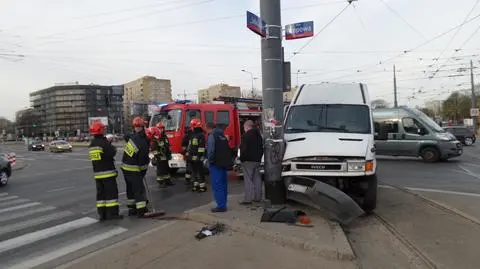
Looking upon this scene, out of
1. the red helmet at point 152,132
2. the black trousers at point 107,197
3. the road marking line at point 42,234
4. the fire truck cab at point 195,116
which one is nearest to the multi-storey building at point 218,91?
the fire truck cab at point 195,116

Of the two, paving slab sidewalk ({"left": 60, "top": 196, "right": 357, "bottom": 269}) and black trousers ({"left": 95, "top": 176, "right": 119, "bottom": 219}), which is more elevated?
black trousers ({"left": 95, "top": 176, "right": 119, "bottom": 219})

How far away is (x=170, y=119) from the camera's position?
611 inches

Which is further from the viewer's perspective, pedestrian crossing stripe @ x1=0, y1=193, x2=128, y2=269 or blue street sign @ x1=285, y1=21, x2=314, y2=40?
blue street sign @ x1=285, y1=21, x2=314, y2=40

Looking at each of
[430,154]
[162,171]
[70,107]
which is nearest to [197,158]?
[162,171]

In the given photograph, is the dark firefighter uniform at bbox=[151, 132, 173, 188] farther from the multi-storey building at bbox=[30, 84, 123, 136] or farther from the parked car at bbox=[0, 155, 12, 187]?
the multi-storey building at bbox=[30, 84, 123, 136]

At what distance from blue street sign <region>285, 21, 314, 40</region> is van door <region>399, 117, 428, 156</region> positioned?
41.2 ft

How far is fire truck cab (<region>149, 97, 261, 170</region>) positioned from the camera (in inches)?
595

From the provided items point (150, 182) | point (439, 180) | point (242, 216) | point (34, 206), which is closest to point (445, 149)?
point (439, 180)

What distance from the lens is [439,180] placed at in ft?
45.7

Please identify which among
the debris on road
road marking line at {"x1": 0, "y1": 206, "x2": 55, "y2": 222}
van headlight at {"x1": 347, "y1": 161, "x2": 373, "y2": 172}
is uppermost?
van headlight at {"x1": 347, "y1": 161, "x2": 373, "y2": 172}

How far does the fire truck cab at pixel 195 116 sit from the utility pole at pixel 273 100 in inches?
256

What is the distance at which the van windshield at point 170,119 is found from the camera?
15.3 m

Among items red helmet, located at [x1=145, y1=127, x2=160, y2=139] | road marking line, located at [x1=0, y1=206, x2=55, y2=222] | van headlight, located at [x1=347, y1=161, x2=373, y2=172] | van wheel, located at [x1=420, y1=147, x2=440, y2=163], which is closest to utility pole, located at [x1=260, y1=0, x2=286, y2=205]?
van headlight, located at [x1=347, y1=161, x2=373, y2=172]

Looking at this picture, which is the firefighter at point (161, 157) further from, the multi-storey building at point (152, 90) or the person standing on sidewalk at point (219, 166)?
the multi-storey building at point (152, 90)
